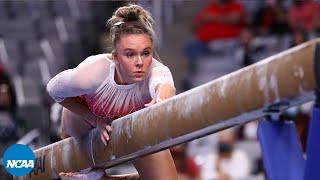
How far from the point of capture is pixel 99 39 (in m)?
7.65

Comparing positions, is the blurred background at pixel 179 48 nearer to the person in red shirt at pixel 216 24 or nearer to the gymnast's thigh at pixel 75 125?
the person in red shirt at pixel 216 24

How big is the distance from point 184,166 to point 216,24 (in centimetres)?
236

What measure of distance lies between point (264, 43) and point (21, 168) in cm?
409

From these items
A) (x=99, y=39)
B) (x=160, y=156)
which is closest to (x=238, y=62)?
(x=99, y=39)

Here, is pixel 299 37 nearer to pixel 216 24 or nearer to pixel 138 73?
pixel 216 24

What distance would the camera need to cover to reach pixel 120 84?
2783 millimetres

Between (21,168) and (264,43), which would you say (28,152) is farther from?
(264,43)

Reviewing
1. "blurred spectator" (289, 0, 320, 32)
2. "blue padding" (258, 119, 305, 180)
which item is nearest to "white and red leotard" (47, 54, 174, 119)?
"blue padding" (258, 119, 305, 180)

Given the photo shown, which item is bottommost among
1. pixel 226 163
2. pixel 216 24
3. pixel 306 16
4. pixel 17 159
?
pixel 226 163

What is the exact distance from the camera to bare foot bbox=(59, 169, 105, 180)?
2.93 metres

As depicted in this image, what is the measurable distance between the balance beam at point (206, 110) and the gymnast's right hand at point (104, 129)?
1.0 inches

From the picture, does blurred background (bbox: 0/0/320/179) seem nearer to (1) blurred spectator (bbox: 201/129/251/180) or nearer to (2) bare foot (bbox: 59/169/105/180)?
(1) blurred spectator (bbox: 201/129/251/180)

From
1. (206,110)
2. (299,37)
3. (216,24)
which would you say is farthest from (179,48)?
(206,110)

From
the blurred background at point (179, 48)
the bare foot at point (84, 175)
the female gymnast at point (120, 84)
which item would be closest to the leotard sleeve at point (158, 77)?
the female gymnast at point (120, 84)
